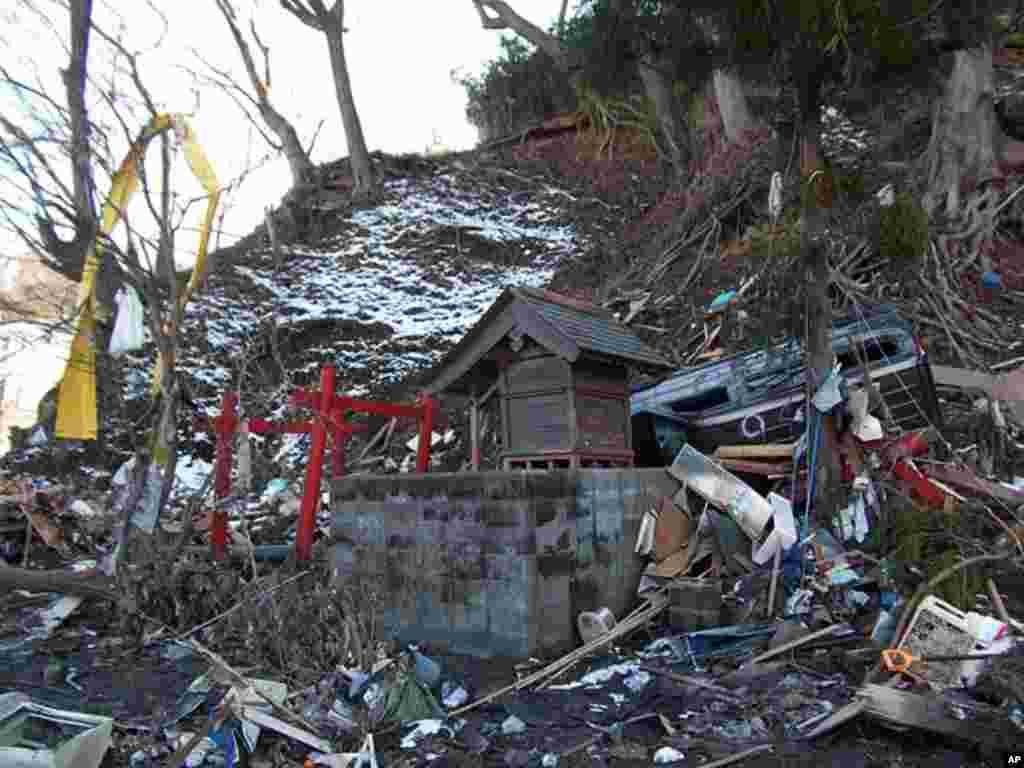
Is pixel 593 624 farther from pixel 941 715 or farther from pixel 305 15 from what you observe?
pixel 305 15

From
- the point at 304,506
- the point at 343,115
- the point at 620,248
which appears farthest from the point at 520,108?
the point at 304,506

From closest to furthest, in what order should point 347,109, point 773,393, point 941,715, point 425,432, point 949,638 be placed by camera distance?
point 941,715 < point 949,638 < point 773,393 < point 425,432 < point 347,109

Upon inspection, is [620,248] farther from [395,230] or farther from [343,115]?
[343,115]

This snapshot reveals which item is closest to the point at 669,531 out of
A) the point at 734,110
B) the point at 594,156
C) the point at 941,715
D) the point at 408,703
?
the point at 408,703

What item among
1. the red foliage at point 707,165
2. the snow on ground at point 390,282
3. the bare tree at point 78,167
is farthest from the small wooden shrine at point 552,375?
the red foliage at point 707,165

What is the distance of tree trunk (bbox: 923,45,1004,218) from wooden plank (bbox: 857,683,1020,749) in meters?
9.81

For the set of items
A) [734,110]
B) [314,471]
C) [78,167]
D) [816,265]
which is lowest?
[314,471]

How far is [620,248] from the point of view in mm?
17328

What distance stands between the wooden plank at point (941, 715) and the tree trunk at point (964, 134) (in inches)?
386

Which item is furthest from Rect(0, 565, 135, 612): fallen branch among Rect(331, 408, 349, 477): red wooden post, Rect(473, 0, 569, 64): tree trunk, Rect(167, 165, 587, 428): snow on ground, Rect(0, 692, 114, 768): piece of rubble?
Rect(473, 0, 569, 64): tree trunk

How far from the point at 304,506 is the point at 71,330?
2784 mm

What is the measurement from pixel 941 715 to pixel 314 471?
609 centimetres

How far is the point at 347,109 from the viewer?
2178cm

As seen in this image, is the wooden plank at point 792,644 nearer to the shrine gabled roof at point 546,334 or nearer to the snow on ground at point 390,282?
the shrine gabled roof at point 546,334
